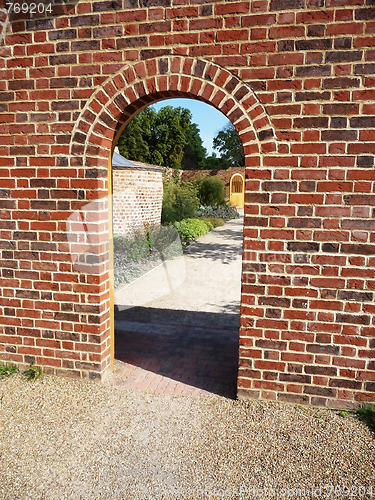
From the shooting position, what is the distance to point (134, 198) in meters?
11.3

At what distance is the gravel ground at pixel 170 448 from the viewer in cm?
222

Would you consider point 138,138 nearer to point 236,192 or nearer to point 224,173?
point 224,173

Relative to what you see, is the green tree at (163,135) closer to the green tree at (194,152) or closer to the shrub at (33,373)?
the green tree at (194,152)

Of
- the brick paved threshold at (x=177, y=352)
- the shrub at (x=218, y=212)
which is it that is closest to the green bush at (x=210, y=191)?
the shrub at (x=218, y=212)

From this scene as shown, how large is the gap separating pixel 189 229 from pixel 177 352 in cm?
974

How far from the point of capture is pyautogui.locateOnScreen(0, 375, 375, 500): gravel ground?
2217mm

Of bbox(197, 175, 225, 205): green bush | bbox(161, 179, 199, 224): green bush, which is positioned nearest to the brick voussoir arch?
bbox(161, 179, 199, 224): green bush

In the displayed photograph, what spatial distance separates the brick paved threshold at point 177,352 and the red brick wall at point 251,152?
1.41 ft

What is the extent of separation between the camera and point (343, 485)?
223 cm

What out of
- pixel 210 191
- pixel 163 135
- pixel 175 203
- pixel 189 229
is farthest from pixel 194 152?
pixel 189 229

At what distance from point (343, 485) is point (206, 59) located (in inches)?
125

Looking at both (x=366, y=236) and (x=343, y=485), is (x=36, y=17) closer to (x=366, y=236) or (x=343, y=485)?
(x=366, y=236)

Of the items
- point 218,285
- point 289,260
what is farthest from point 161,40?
point 218,285

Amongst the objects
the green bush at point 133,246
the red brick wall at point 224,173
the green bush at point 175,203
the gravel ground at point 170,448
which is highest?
the red brick wall at point 224,173
